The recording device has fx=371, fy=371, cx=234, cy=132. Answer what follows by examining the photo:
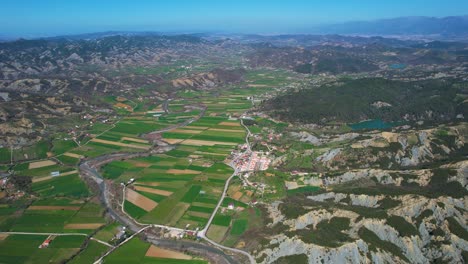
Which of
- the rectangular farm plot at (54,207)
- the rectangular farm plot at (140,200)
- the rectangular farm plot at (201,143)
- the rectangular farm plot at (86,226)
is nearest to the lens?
the rectangular farm plot at (86,226)

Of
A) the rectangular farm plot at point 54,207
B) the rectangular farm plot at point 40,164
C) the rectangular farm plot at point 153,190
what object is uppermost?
the rectangular farm plot at point 40,164

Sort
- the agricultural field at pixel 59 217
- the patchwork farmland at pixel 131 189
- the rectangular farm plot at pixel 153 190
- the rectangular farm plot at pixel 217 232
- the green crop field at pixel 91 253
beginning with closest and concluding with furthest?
the green crop field at pixel 91 253 < the patchwork farmland at pixel 131 189 < the rectangular farm plot at pixel 217 232 < the agricultural field at pixel 59 217 < the rectangular farm plot at pixel 153 190

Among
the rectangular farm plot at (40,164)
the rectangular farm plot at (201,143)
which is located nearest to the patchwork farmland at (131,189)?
the rectangular farm plot at (40,164)

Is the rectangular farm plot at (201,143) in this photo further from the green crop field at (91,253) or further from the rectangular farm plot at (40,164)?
the green crop field at (91,253)

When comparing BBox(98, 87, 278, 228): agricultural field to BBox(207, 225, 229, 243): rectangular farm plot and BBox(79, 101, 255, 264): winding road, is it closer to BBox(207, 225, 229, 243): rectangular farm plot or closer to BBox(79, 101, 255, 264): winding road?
BBox(79, 101, 255, 264): winding road

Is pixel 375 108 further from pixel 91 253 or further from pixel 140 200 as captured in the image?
pixel 91 253

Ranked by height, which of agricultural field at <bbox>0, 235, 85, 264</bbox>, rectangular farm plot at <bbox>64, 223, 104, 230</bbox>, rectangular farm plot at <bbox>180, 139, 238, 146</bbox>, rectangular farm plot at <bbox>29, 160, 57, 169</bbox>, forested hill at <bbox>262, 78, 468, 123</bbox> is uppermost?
forested hill at <bbox>262, 78, 468, 123</bbox>

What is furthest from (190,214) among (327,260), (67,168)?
(67,168)

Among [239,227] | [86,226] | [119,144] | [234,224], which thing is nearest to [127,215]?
[86,226]

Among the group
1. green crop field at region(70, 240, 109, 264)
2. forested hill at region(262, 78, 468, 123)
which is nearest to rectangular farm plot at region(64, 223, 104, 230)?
green crop field at region(70, 240, 109, 264)
